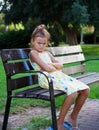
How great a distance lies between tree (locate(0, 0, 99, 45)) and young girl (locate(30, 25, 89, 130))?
16.0 meters

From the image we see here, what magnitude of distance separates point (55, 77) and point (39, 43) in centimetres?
46

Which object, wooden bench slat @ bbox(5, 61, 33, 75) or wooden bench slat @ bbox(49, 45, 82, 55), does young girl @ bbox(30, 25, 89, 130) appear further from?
wooden bench slat @ bbox(49, 45, 82, 55)

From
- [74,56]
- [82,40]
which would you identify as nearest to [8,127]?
[74,56]

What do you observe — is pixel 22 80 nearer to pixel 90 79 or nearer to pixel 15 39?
pixel 90 79

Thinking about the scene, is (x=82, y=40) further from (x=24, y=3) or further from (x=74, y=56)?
(x=74, y=56)

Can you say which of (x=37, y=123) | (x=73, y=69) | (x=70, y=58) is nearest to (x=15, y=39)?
(x=70, y=58)

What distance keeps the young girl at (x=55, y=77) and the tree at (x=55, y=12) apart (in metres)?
16.0

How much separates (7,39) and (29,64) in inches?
959

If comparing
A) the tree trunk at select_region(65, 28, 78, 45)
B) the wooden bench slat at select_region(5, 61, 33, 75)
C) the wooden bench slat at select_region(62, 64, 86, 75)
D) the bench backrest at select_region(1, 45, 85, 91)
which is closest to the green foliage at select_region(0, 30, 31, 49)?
the tree trunk at select_region(65, 28, 78, 45)

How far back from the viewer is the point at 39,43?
14.2 feet

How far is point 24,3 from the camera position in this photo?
22.9 m

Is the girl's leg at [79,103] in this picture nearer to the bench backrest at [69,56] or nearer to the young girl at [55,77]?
the young girl at [55,77]

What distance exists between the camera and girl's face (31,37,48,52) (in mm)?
4293

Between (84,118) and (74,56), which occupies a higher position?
(74,56)
